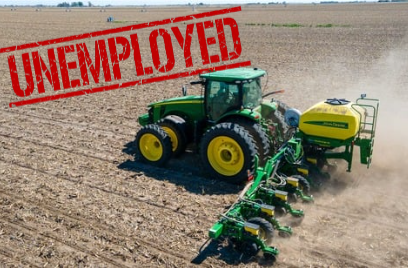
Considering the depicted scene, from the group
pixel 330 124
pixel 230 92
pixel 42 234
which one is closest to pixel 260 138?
pixel 230 92

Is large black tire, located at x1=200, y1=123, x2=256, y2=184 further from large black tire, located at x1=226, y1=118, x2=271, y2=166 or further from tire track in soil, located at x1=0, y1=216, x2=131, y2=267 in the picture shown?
tire track in soil, located at x1=0, y1=216, x2=131, y2=267

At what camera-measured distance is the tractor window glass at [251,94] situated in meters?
8.40

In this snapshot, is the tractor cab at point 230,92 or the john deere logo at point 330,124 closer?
the john deere logo at point 330,124

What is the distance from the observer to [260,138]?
26.5 feet

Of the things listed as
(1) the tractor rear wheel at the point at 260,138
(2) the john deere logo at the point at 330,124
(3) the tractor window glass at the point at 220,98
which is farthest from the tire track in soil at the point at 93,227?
(2) the john deere logo at the point at 330,124

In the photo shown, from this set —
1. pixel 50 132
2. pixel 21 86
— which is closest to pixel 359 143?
pixel 50 132

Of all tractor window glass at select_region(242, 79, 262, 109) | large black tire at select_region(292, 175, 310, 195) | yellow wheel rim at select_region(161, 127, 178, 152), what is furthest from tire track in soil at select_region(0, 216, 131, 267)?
tractor window glass at select_region(242, 79, 262, 109)

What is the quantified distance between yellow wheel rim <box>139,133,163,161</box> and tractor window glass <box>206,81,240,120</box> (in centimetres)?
141

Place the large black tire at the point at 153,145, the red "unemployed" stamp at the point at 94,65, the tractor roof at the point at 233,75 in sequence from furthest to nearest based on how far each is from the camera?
the red "unemployed" stamp at the point at 94,65 < the large black tire at the point at 153,145 < the tractor roof at the point at 233,75

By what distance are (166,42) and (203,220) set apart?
26.7 meters

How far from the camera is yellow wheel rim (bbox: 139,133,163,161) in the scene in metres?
9.15

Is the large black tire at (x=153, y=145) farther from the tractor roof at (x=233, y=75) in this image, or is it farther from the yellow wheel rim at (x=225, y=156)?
the tractor roof at (x=233, y=75)

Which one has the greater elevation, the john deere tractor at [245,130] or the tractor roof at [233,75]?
the tractor roof at [233,75]

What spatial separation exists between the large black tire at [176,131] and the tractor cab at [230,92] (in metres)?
0.70
